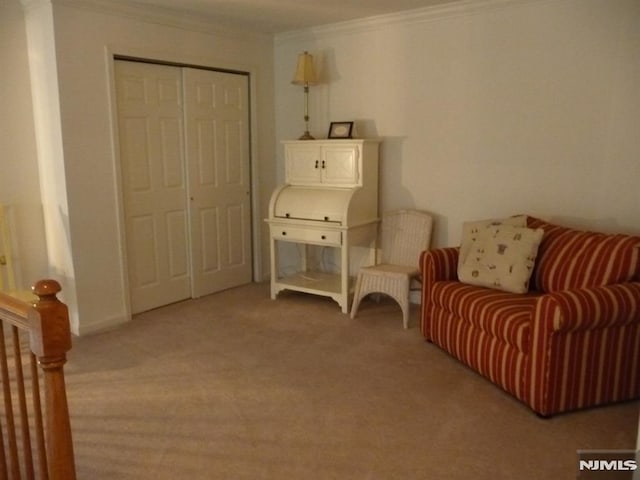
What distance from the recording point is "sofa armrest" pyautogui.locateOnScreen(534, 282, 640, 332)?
2.40 meters

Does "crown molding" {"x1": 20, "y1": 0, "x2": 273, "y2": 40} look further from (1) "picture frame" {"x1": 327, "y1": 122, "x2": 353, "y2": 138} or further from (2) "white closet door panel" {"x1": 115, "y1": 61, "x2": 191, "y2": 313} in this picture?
(1) "picture frame" {"x1": 327, "y1": 122, "x2": 353, "y2": 138}

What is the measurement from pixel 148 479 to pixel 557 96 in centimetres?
324

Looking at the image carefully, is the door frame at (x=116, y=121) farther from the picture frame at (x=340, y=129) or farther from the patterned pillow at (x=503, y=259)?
the patterned pillow at (x=503, y=259)

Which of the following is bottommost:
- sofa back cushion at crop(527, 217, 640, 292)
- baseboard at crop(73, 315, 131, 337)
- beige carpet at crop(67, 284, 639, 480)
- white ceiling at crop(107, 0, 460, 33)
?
beige carpet at crop(67, 284, 639, 480)

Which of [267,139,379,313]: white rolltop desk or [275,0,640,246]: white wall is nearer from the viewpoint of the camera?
[275,0,640,246]: white wall

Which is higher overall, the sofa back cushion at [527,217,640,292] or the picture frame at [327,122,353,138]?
the picture frame at [327,122,353,138]

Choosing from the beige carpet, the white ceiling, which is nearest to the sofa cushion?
the beige carpet

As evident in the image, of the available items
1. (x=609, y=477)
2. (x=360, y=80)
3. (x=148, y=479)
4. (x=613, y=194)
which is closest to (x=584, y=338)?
(x=609, y=477)

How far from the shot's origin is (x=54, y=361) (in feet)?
4.98

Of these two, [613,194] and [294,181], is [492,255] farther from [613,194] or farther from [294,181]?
[294,181]

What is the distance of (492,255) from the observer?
3186 millimetres

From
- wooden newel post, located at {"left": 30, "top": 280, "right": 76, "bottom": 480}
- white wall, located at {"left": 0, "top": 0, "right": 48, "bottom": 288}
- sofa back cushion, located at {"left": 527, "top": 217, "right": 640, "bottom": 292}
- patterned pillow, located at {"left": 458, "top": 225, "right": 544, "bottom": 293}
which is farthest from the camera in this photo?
white wall, located at {"left": 0, "top": 0, "right": 48, "bottom": 288}

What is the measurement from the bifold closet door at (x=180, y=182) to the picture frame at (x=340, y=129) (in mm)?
845

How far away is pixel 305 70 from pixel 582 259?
2591 mm
